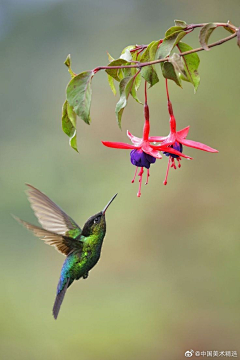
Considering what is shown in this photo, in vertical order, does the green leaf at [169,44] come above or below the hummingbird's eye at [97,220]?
above

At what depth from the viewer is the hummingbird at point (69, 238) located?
995mm

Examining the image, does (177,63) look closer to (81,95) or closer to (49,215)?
(81,95)

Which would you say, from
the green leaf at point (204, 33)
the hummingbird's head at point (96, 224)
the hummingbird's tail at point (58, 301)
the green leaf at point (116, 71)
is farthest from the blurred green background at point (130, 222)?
the green leaf at point (204, 33)

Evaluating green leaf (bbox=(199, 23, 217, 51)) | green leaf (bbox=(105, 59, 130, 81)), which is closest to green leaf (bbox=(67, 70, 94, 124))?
green leaf (bbox=(105, 59, 130, 81))

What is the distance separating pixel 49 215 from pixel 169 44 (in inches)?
21.2

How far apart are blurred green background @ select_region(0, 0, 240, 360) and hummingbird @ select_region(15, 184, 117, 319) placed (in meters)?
1.36

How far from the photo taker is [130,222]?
252 centimetres

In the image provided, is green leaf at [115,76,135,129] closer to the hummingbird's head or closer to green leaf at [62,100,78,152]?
green leaf at [62,100,78,152]

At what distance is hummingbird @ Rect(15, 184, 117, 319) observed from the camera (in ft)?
3.27

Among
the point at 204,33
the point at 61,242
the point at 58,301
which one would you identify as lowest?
the point at 58,301

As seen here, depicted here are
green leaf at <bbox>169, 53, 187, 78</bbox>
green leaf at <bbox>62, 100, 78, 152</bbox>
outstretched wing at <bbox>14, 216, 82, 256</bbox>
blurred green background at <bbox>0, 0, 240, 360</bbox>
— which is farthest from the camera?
blurred green background at <bbox>0, 0, 240, 360</bbox>

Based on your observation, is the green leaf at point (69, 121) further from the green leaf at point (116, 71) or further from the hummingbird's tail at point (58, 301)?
the hummingbird's tail at point (58, 301)

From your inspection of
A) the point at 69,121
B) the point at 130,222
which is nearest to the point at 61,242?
the point at 69,121

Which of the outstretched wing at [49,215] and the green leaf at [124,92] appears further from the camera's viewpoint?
the outstretched wing at [49,215]
